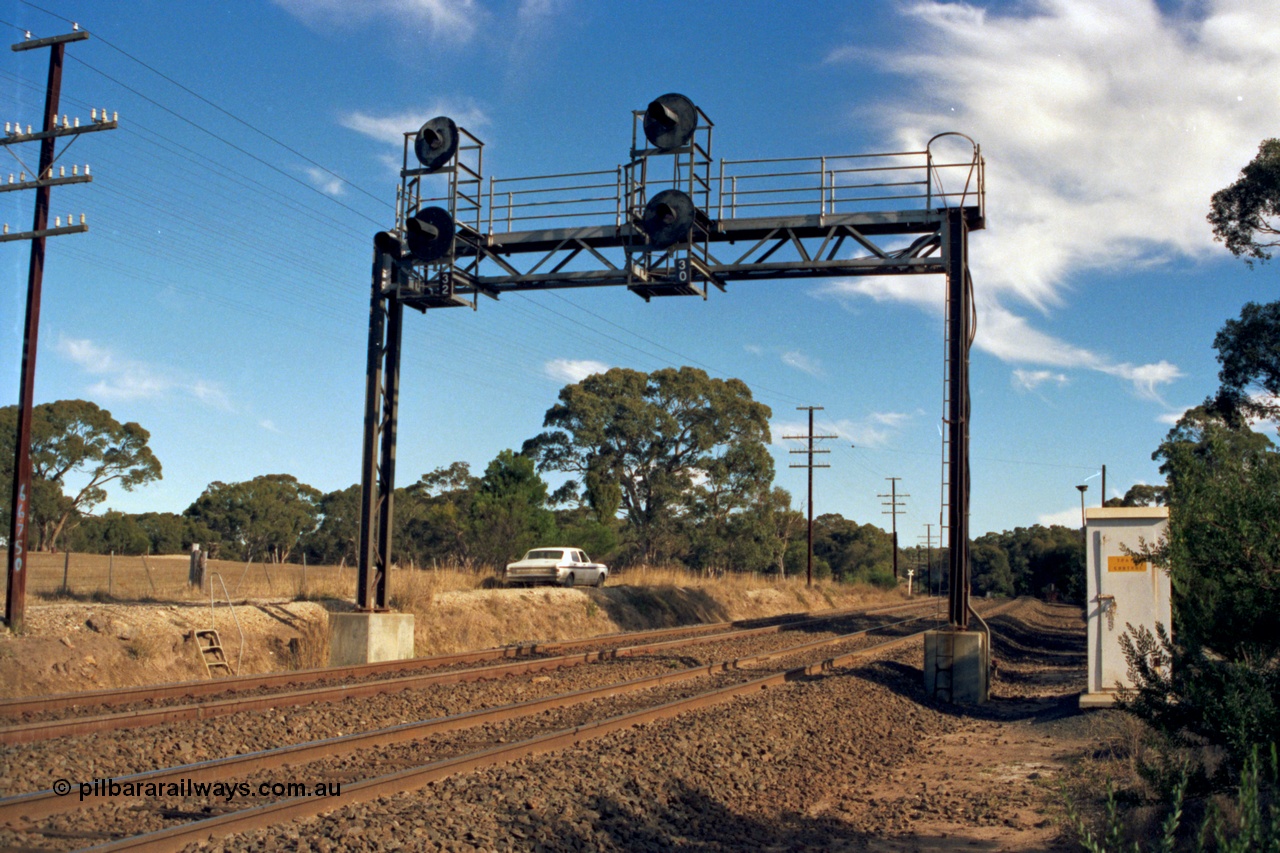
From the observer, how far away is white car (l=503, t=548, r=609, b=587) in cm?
3262

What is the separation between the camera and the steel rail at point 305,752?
6.08 meters

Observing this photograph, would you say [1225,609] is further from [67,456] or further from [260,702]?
[67,456]

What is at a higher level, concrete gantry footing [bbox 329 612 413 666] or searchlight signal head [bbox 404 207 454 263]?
searchlight signal head [bbox 404 207 454 263]

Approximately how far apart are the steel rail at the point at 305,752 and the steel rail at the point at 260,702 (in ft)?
6.67

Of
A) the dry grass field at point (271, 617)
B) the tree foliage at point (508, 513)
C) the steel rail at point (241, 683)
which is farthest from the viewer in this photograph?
the tree foliage at point (508, 513)

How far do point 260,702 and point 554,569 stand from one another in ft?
72.2

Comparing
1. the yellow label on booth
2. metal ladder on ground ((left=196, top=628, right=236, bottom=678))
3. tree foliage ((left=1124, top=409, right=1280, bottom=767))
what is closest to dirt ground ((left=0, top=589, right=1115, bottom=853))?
metal ladder on ground ((left=196, top=628, right=236, bottom=678))

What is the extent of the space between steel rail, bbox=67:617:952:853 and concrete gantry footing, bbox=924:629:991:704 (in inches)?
165

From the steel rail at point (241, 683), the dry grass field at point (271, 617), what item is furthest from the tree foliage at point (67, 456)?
the steel rail at point (241, 683)

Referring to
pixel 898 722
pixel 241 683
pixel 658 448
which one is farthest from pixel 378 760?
pixel 658 448

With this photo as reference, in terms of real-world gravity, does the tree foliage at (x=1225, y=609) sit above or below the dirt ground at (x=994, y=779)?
above

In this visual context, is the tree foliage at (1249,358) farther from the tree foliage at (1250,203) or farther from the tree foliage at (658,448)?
A: the tree foliage at (658,448)

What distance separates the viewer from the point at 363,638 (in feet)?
54.5

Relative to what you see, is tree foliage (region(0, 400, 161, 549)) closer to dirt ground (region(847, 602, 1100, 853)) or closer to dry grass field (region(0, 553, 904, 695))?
dry grass field (region(0, 553, 904, 695))
